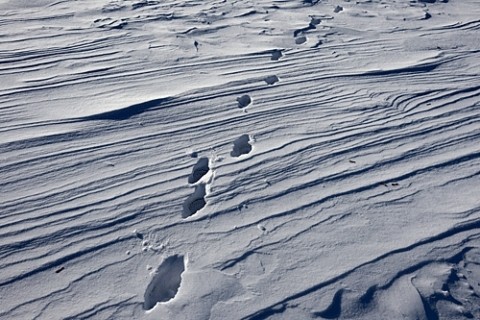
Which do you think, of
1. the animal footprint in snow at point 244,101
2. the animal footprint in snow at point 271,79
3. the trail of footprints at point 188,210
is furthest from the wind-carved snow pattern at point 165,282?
the animal footprint in snow at point 271,79

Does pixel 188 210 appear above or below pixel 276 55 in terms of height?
below

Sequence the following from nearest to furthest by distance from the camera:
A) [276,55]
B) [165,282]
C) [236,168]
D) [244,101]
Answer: [165,282] < [236,168] < [244,101] < [276,55]

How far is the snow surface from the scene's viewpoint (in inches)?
71.5

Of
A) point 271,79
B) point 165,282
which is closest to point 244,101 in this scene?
point 271,79

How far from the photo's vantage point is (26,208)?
2100 millimetres

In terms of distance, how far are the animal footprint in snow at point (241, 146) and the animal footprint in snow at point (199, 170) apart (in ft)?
0.52

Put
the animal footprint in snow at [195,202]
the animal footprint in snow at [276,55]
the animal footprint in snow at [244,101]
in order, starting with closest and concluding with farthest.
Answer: the animal footprint in snow at [195,202] → the animal footprint in snow at [244,101] → the animal footprint in snow at [276,55]

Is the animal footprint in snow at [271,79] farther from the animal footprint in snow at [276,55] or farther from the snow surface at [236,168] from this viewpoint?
the animal footprint in snow at [276,55]

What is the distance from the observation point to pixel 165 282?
6.09ft

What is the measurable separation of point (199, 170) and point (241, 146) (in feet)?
0.97

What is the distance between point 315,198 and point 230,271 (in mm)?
577

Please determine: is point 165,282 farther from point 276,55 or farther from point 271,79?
point 276,55

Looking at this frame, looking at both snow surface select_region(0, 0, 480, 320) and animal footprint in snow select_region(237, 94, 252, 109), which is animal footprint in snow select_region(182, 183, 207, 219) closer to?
snow surface select_region(0, 0, 480, 320)

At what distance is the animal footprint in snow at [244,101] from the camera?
9.32 ft
